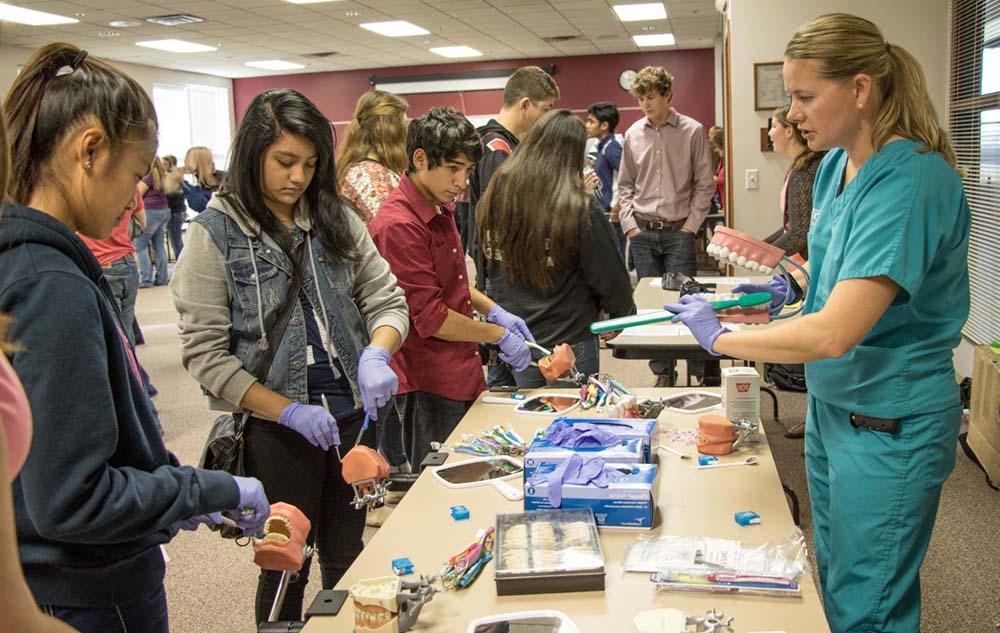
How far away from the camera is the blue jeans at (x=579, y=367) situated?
2.79 metres

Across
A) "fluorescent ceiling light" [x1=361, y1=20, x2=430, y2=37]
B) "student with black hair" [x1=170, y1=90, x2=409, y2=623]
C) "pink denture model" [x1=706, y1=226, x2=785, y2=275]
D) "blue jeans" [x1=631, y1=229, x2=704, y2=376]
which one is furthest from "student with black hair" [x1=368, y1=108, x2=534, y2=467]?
"fluorescent ceiling light" [x1=361, y1=20, x2=430, y2=37]

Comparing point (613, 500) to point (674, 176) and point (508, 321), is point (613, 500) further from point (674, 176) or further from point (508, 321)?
point (674, 176)

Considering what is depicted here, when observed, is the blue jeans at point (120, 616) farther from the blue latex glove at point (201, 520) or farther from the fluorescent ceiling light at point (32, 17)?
the fluorescent ceiling light at point (32, 17)

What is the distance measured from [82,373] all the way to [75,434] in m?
0.07

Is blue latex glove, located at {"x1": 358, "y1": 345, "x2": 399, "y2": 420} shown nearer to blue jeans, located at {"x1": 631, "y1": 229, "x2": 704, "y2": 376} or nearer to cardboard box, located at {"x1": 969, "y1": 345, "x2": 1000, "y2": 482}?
cardboard box, located at {"x1": 969, "y1": 345, "x2": 1000, "y2": 482}

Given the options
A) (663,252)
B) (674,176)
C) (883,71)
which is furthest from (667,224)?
(883,71)

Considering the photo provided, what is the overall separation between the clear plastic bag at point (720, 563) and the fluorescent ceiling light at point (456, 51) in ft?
38.7

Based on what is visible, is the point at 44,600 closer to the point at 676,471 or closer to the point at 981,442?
the point at 676,471

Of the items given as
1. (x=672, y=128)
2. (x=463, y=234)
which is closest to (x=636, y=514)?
(x=463, y=234)

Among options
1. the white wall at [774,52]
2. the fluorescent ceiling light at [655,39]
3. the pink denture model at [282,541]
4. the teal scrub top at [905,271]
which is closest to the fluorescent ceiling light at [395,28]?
the fluorescent ceiling light at [655,39]

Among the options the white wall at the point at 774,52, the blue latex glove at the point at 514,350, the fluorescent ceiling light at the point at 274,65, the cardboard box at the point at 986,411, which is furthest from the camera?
the fluorescent ceiling light at the point at 274,65

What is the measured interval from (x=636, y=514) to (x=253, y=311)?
2.78 ft

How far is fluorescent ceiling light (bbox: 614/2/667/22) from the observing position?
959cm

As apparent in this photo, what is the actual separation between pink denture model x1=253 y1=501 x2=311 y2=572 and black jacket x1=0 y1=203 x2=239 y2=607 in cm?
22
